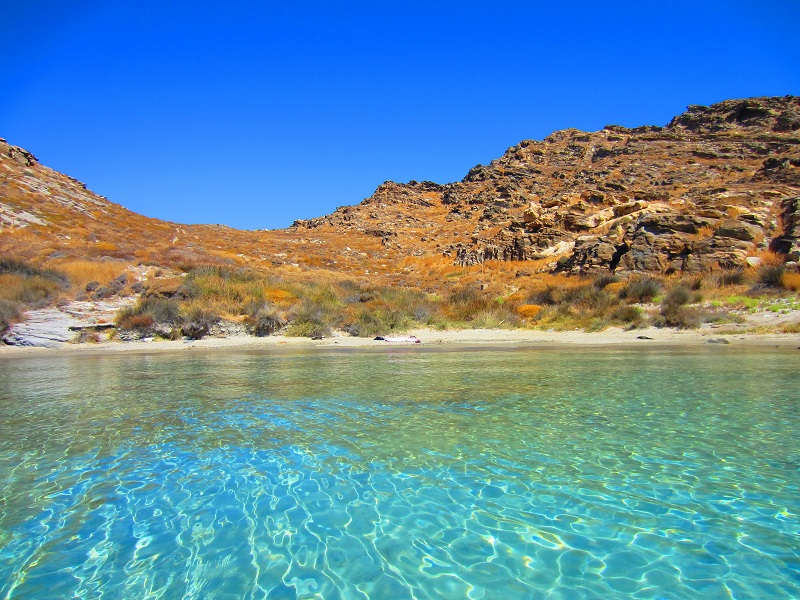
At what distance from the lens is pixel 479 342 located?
17281 mm

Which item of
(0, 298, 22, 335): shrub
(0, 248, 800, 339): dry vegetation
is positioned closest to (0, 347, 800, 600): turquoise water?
(0, 248, 800, 339): dry vegetation

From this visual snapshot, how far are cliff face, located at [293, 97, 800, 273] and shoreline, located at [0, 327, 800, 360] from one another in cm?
813

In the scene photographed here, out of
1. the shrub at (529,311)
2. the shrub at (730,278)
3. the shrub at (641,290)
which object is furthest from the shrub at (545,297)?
the shrub at (730,278)

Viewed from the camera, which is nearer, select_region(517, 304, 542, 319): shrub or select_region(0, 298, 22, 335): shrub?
select_region(0, 298, 22, 335): shrub

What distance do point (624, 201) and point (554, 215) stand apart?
5.12m

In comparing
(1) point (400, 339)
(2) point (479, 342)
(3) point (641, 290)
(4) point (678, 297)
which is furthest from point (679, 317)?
(1) point (400, 339)

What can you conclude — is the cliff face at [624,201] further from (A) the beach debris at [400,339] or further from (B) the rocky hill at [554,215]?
(A) the beach debris at [400,339]

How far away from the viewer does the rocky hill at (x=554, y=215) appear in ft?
84.2

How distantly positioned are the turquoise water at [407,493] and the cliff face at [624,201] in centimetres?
1933

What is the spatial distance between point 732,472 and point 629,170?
51.9 metres

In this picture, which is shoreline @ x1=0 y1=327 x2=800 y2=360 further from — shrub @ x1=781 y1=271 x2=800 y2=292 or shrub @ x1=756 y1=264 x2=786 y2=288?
shrub @ x1=756 y1=264 x2=786 y2=288

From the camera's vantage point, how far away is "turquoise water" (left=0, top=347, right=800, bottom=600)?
2.87 meters

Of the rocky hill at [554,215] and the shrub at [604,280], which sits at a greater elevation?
the rocky hill at [554,215]

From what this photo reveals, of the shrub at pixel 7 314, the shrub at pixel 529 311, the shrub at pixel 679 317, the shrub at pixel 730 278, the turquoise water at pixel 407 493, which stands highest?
the shrub at pixel 730 278
